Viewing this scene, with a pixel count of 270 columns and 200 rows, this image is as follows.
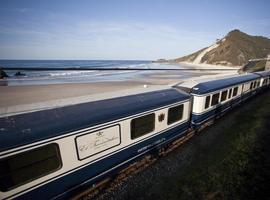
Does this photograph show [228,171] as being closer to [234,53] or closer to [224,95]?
[224,95]

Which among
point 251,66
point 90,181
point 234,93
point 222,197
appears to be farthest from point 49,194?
point 251,66

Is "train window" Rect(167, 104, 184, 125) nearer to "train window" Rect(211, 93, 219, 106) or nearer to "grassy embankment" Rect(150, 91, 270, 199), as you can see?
"grassy embankment" Rect(150, 91, 270, 199)

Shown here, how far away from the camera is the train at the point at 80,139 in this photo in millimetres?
3457

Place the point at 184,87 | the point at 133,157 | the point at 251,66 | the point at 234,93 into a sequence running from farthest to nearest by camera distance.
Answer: the point at 251,66
the point at 234,93
the point at 184,87
the point at 133,157

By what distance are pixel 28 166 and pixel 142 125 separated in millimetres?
3540

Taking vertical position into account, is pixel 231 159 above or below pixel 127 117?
below

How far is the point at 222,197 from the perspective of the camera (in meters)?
5.14

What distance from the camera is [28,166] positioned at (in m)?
3.60

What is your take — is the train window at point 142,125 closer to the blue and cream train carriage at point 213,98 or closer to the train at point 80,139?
the train at point 80,139

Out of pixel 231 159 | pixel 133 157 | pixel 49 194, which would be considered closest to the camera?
pixel 49 194

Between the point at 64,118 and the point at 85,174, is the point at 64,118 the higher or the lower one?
the higher one

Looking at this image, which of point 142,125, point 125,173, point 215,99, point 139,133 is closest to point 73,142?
point 139,133

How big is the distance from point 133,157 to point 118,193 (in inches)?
48.6

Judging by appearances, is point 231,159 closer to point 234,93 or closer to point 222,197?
point 222,197
